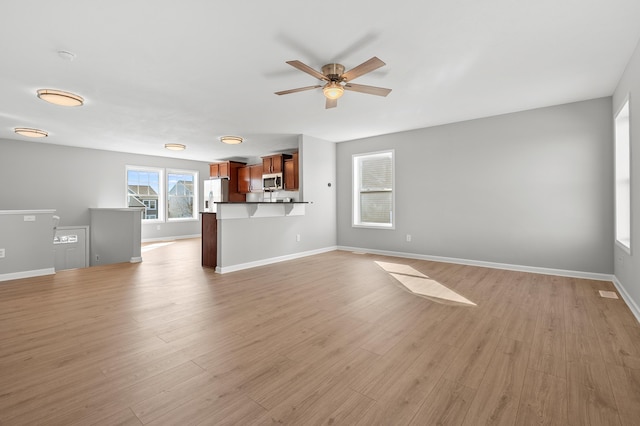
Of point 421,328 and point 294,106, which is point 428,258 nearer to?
point 421,328

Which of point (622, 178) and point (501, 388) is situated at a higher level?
point (622, 178)

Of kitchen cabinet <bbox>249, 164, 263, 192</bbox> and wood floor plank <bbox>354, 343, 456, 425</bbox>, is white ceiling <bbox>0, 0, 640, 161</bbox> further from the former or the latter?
kitchen cabinet <bbox>249, 164, 263, 192</bbox>

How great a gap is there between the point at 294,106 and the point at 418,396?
3.85m

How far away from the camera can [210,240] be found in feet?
17.1

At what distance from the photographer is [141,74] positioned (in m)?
3.22

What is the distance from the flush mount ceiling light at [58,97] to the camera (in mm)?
3578

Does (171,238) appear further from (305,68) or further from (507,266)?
(507,266)

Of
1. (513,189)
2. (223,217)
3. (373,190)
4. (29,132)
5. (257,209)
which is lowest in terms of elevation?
(223,217)

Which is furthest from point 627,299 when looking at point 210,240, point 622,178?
point 210,240

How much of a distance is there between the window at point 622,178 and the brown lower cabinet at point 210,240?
18.7 ft

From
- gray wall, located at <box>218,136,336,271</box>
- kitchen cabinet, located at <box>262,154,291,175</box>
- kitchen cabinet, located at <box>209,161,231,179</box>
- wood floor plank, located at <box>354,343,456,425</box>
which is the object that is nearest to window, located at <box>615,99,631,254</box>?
wood floor plank, located at <box>354,343,456,425</box>

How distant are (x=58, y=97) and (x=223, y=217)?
2.52 m

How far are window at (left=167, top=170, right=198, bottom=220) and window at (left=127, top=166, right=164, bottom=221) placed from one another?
0.24 meters

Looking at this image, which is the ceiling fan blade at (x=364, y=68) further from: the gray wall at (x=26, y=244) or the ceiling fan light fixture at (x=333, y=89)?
the gray wall at (x=26, y=244)
